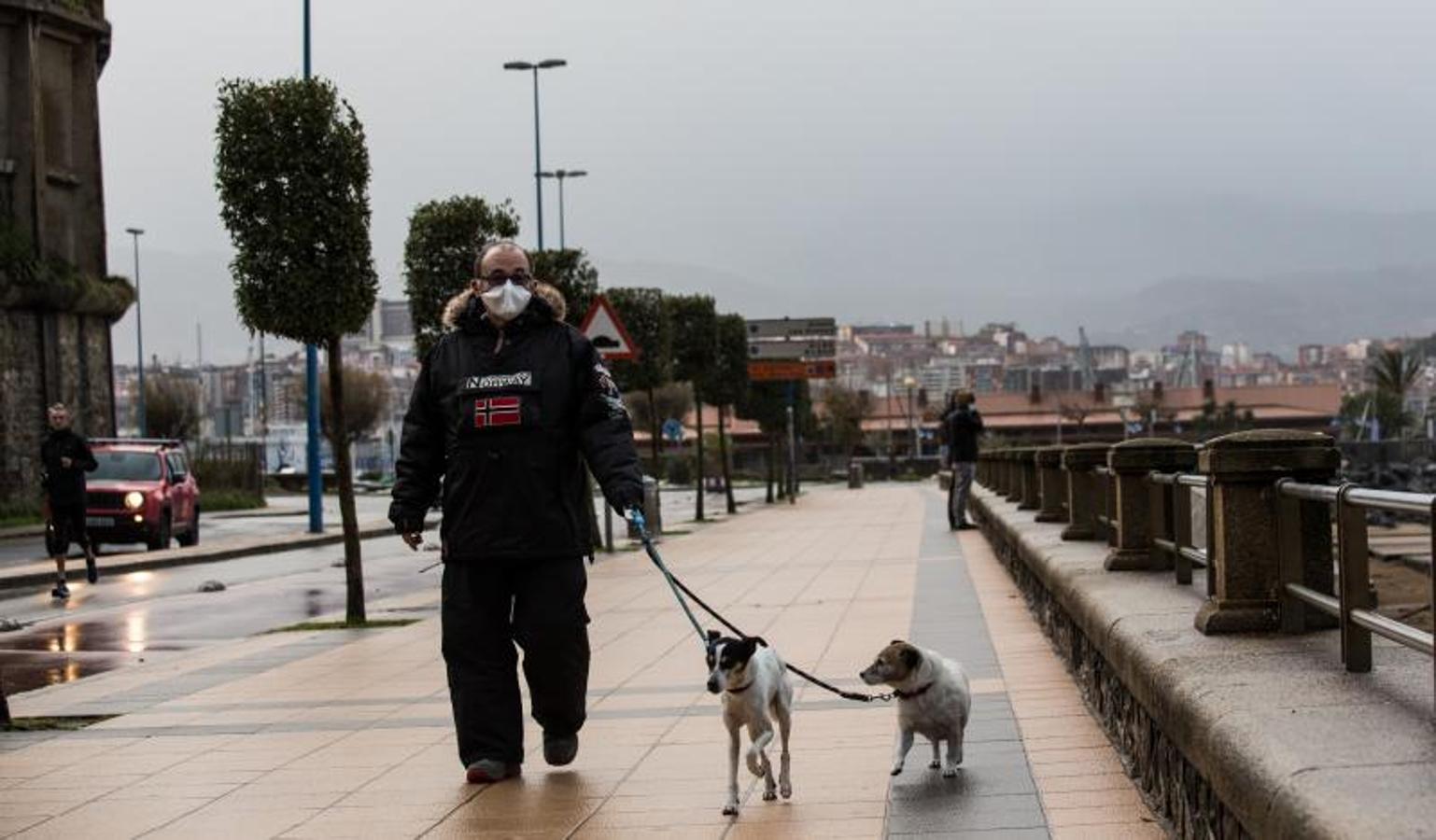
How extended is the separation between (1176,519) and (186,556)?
72.6 feet

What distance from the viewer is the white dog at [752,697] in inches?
263

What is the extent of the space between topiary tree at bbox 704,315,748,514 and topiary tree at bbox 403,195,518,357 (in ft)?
85.8

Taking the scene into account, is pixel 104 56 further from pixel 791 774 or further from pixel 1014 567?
pixel 791 774

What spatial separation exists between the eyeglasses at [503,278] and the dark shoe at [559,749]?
179 cm

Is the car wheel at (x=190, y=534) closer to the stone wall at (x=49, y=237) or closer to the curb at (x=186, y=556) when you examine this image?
the curb at (x=186, y=556)

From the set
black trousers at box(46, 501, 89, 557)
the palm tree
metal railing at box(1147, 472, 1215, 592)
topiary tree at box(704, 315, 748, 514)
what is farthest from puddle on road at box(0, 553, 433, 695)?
the palm tree

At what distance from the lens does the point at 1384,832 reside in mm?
3566

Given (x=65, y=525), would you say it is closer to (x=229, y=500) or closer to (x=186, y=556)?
(x=186, y=556)

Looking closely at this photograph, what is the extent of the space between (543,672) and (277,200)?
32.9 feet

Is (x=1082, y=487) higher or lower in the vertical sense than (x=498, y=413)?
lower

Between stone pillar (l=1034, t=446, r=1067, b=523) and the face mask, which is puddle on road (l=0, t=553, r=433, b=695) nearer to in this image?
the face mask

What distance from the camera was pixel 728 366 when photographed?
54.0 metres

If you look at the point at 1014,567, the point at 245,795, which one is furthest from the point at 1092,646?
the point at 1014,567

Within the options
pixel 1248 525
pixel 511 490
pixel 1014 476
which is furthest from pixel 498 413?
pixel 1014 476
